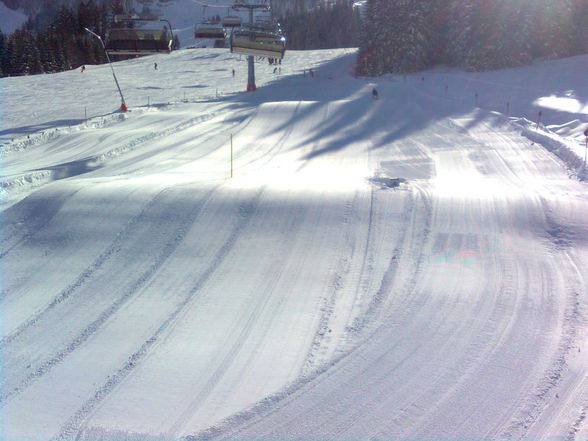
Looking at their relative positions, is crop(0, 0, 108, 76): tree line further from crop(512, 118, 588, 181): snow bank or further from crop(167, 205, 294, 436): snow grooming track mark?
crop(167, 205, 294, 436): snow grooming track mark

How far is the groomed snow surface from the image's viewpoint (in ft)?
19.1

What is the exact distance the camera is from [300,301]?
8156 mm

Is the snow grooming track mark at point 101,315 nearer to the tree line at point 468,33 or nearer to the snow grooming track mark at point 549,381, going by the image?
the snow grooming track mark at point 549,381

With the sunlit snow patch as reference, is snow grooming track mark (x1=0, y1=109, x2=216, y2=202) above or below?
below

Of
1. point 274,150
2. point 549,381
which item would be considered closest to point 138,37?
point 274,150

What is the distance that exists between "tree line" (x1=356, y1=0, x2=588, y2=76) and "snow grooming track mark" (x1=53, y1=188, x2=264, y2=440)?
40764mm

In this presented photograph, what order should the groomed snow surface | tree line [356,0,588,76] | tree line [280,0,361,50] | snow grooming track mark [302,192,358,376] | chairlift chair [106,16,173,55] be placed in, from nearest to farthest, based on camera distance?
the groomed snow surface
snow grooming track mark [302,192,358,376]
chairlift chair [106,16,173,55]
tree line [356,0,588,76]
tree line [280,0,361,50]

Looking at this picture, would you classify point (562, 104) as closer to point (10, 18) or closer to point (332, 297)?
point (332, 297)

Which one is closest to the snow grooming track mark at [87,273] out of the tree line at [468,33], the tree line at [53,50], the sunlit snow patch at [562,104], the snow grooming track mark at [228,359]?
the snow grooming track mark at [228,359]

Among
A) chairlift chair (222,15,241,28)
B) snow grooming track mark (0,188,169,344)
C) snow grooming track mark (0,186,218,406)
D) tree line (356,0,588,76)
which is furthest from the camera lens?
tree line (356,0,588,76)

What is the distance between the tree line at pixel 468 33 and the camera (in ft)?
148

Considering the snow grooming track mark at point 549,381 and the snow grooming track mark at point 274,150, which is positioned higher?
the snow grooming track mark at point 274,150

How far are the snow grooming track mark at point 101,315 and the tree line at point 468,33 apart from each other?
133 feet

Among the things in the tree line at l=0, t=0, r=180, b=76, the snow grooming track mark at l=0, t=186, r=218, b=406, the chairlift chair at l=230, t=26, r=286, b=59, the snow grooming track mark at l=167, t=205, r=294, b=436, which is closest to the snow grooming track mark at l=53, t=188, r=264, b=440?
the snow grooming track mark at l=0, t=186, r=218, b=406
